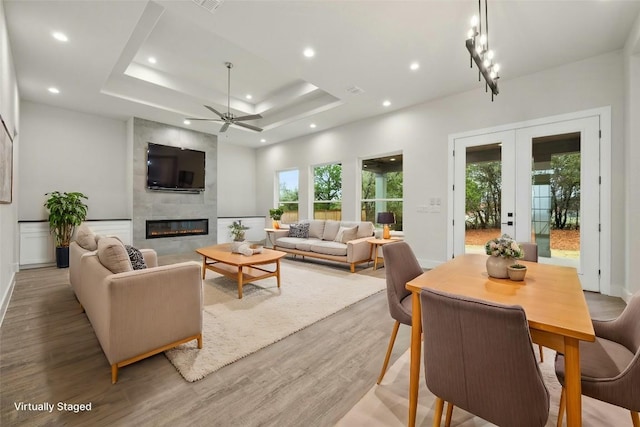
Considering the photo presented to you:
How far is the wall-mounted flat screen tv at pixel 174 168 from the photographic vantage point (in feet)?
20.5

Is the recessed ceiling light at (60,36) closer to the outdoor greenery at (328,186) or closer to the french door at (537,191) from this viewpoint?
the outdoor greenery at (328,186)

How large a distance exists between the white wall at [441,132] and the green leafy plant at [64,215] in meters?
4.73

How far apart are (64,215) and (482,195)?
7345 mm

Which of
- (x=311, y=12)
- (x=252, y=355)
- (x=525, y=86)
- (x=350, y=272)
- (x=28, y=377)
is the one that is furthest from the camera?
(x=350, y=272)

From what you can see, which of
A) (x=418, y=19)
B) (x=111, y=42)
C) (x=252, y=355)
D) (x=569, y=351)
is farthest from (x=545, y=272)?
(x=111, y=42)

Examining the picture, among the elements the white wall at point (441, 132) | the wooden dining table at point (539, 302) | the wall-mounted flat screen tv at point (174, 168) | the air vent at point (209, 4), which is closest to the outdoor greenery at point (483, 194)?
the white wall at point (441, 132)

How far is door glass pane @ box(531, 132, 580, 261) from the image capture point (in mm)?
3826

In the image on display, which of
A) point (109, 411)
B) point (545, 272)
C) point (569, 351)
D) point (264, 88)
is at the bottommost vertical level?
point (109, 411)

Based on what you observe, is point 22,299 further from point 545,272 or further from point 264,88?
point 545,272

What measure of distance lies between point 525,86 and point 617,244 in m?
2.50

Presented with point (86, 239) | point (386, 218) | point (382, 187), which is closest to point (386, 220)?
point (386, 218)

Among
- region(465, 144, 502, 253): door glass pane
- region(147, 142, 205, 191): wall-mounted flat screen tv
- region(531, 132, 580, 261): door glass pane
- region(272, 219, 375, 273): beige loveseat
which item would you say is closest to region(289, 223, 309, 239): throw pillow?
region(272, 219, 375, 273): beige loveseat

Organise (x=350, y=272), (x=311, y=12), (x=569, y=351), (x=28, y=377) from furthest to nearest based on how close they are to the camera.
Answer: (x=350, y=272), (x=311, y=12), (x=28, y=377), (x=569, y=351)

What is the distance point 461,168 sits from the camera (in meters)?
4.77
